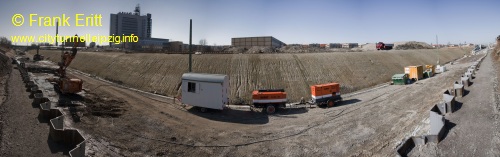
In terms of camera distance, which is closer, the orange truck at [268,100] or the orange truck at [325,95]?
the orange truck at [268,100]

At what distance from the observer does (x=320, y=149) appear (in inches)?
585

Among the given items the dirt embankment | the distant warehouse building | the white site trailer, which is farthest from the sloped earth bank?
the distant warehouse building

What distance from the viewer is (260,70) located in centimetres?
3953

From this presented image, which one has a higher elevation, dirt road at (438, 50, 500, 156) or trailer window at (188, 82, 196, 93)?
trailer window at (188, 82, 196, 93)

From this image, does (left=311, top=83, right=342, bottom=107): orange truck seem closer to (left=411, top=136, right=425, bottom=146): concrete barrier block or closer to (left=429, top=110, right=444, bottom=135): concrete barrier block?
(left=429, top=110, right=444, bottom=135): concrete barrier block

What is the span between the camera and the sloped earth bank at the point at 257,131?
14438 mm

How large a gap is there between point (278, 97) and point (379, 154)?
14.0 metres

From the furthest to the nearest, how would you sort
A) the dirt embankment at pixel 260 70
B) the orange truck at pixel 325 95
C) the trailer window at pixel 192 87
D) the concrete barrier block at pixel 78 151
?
the dirt embankment at pixel 260 70 < the orange truck at pixel 325 95 < the trailer window at pixel 192 87 < the concrete barrier block at pixel 78 151

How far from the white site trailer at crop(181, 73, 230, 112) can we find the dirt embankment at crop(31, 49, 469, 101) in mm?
8220

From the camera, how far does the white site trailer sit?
23.8 meters

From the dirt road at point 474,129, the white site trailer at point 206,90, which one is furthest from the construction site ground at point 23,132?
the dirt road at point 474,129

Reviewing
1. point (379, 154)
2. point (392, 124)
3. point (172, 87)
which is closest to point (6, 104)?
point (172, 87)

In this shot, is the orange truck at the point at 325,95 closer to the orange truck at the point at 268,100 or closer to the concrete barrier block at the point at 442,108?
the orange truck at the point at 268,100

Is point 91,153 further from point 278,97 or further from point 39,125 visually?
point 278,97
